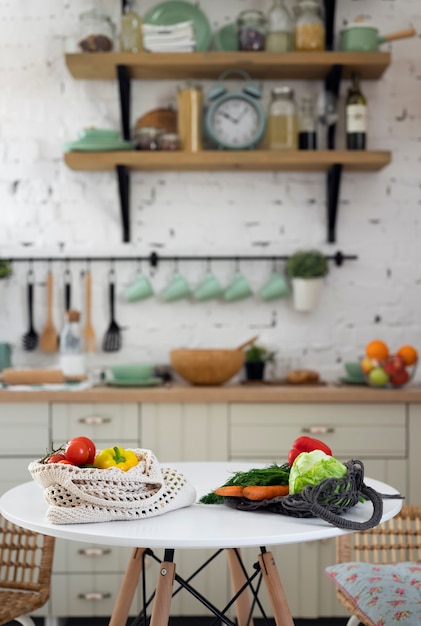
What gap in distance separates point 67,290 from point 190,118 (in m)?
0.94

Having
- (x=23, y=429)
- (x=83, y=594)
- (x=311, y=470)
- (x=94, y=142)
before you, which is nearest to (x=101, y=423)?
(x=23, y=429)

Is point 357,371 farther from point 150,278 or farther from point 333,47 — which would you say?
point 333,47

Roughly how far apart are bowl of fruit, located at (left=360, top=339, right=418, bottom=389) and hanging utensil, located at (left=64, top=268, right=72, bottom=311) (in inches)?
52.8

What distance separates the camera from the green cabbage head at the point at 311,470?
1901 millimetres

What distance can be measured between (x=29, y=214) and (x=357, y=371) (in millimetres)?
1639

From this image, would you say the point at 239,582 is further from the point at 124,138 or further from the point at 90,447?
the point at 124,138

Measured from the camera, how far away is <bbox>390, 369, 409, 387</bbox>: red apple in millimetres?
3691

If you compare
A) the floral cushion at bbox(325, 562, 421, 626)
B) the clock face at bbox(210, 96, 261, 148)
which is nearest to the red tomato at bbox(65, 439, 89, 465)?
the floral cushion at bbox(325, 562, 421, 626)

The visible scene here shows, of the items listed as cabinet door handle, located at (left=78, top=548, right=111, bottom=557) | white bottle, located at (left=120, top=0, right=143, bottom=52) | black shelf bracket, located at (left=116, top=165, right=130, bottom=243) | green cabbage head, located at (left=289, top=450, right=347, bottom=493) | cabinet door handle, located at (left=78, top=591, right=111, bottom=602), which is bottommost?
cabinet door handle, located at (left=78, top=591, right=111, bottom=602)

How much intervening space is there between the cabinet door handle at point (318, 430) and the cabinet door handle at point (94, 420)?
0.77 m

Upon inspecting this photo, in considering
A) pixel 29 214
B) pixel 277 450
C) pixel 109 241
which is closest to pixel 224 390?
pixel 277 450

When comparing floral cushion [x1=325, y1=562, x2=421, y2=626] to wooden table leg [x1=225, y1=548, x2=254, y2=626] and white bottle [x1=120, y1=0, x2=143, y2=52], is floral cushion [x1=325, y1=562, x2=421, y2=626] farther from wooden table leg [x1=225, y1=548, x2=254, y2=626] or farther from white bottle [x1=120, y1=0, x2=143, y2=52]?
white bottle [x1=120, y1=0, x2=143, y2=52]

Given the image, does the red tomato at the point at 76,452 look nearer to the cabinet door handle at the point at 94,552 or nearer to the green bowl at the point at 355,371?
the cabinet door handle at the point at 94,552

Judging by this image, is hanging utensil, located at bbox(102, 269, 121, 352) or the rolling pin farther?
hanging utensil, located at bbox(102, 269, 121, 352)
